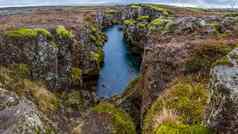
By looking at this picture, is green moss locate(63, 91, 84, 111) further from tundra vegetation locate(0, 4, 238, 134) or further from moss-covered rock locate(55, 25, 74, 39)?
moss-covered rock locate(55, 25, 74, 39)

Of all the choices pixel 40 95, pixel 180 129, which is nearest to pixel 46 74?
pixel 40 95

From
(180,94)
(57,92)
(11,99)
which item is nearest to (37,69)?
(57,92)

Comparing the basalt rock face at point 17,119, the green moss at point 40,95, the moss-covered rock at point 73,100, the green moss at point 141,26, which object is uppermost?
the basalt rock face at point 17,119

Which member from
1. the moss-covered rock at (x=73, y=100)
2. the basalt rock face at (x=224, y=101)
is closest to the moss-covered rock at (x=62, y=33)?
the moss-covered rock at (x=73, y=100)

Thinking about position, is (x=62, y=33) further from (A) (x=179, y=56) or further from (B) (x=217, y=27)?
(A) (x=179, y=56)

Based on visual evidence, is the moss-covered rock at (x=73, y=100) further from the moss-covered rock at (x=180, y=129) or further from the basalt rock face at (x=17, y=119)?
the moss-covered rock at (x=180, y=129)

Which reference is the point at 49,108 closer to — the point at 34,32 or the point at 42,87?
the point at 42,87

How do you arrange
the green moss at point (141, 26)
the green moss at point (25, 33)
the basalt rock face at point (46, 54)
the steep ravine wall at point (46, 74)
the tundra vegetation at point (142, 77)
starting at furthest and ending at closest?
the green moss at point (141, 26) → the green moss at point (25, 33) → the basalt rock face at point (46, 54) → the steep ravine wall at point (46, 74) → the tundra vegetation at point (142, 77)
